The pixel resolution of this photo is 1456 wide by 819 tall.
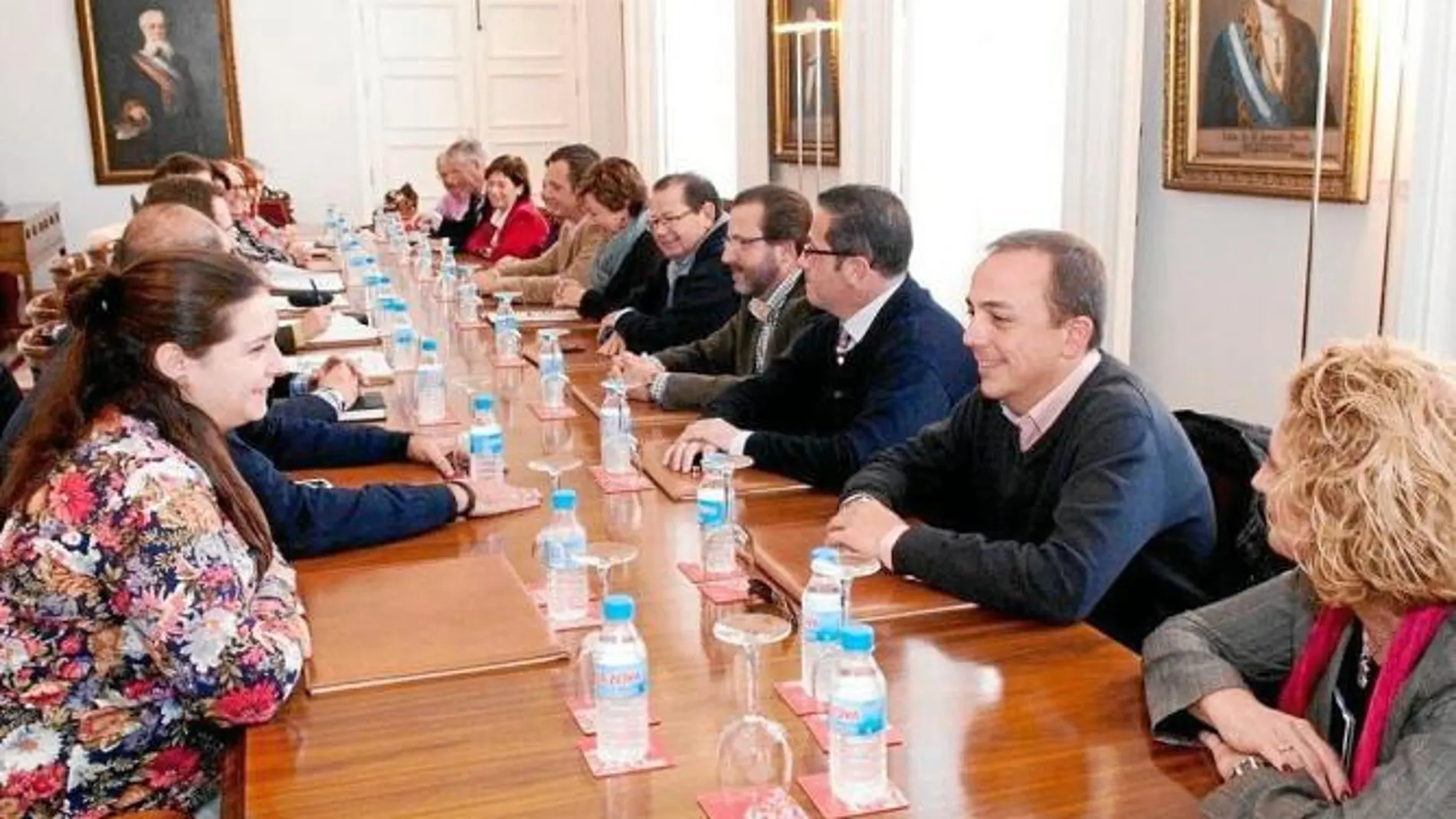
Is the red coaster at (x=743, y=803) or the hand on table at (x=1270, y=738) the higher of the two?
the hand on table at (x=1270, y=738)

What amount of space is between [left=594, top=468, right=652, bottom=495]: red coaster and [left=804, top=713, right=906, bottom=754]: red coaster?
1105 millimetres

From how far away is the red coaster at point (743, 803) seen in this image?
4.57 ft

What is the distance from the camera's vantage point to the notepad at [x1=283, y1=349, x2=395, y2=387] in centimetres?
379

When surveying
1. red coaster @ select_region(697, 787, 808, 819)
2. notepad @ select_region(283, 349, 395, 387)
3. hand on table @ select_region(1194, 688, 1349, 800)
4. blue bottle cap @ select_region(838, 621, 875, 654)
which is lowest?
red coaster @ select_region(697, 787, 808, 819)

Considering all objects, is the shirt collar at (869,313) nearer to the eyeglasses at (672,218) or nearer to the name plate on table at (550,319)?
the eyeglasses at (672,218)

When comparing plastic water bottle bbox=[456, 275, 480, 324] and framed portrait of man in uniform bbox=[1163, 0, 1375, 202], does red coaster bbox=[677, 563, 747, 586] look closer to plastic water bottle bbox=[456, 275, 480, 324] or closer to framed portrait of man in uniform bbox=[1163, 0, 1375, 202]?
framed portrait of man in uniform bbox=[1163, 0, 1375, 202]

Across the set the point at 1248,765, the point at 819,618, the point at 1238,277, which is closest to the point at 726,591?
the point at 819,618

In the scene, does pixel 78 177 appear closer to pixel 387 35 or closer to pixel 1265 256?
pixel 387 35

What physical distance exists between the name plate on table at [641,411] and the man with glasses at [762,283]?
4 centimetres

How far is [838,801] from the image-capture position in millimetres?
1418

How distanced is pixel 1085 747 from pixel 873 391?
143 cm

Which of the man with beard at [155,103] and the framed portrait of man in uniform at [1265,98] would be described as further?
the man with beard at [155,103]

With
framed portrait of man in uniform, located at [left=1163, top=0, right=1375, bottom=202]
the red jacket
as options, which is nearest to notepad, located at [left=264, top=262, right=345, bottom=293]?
the red jacket

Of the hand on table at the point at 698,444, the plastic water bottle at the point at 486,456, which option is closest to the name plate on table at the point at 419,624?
the plastic water bottle at the point at 486,456
